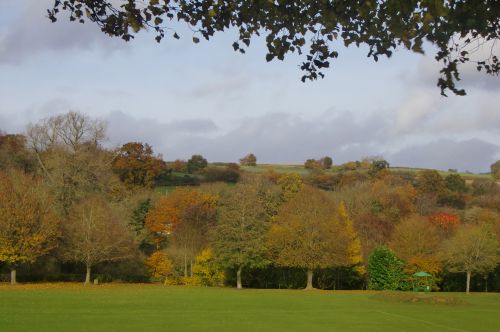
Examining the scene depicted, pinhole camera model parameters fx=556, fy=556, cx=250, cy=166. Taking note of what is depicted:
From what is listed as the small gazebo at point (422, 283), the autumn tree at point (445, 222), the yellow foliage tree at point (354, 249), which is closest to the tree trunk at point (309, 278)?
the yellow foliage tree at point (354, 249)

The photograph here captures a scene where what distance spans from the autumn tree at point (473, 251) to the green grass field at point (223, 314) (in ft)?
41.8

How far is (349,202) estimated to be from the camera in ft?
230

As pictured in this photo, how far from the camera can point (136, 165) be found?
7838 centimetres

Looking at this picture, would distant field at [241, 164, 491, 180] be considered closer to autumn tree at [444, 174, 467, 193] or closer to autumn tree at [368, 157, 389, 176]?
autumn tree at [368, 157, 389, 176]

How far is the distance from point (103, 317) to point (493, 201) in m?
64.2

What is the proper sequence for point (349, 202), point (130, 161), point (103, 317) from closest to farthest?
point (103, 317) → point (349, 202) → point (130, 161)

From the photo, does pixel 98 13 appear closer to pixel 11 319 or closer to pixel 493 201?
pixel 11 319

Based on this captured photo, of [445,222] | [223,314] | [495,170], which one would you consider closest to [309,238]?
[445,222]

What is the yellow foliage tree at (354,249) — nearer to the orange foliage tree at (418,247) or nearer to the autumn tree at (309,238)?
the autumn tree at (309,238)

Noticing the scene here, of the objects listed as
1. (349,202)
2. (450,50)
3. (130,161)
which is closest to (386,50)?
(450,50)

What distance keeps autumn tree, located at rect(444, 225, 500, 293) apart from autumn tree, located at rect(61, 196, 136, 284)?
2892 cm

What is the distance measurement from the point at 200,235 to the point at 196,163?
153ft

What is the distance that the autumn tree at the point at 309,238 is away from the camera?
47969mm

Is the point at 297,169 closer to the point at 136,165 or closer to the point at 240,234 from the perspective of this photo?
the point at 136,165
